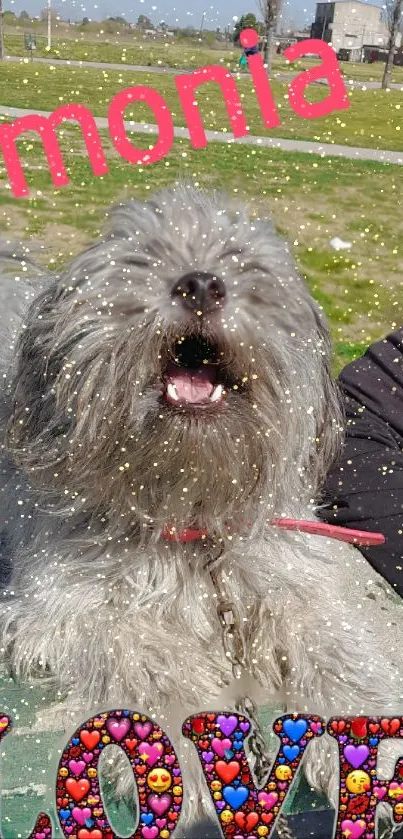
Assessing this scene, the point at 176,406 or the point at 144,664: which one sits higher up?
the point at 176,406

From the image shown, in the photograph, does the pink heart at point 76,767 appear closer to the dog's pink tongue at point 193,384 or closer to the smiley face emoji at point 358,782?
the smiley face emoji at point 358,782

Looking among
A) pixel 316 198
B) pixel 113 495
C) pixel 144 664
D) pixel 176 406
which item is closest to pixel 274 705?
pixel 144 664

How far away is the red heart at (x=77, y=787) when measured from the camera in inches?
57.1

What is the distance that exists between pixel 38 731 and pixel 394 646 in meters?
1.10

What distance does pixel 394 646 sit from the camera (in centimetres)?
242

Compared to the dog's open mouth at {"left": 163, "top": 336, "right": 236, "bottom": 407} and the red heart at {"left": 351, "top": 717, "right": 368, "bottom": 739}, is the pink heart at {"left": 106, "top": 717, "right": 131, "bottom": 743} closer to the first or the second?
the red heart at {"left": 351, "top": 717, "right": 368, "bottom": 739}

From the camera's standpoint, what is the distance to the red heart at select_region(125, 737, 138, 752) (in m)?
1.51

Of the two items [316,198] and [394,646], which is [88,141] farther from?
[394,646]

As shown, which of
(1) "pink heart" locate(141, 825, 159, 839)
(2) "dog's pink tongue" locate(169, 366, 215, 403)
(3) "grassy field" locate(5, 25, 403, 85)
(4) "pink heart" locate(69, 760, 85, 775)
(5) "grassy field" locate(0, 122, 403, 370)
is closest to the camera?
(3) "grassy field" locate(5, 25, 403, 85)

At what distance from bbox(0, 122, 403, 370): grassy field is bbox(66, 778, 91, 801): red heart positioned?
111 cm

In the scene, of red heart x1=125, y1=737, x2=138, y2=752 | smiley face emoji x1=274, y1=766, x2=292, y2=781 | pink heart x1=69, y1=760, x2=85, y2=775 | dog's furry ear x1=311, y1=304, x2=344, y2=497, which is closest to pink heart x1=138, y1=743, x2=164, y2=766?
red heart x1=125, y1=737, x2=138, y2=752

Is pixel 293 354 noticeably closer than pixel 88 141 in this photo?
No

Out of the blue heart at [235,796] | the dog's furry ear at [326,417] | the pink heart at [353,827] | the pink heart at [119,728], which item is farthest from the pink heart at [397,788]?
the dog's furry ear at [326,417]

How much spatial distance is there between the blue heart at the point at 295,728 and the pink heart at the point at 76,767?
386 millimetres
